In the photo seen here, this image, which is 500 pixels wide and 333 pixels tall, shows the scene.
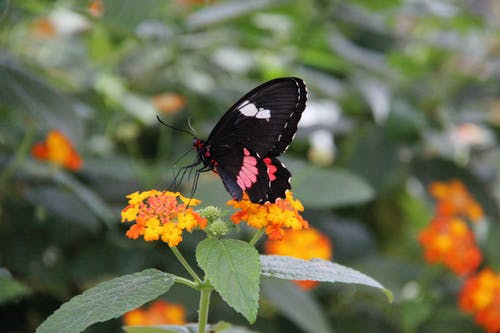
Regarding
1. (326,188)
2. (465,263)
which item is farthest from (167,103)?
(465,263)

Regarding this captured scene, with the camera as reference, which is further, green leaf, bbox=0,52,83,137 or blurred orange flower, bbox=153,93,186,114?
blurred orange flower, bbox=153,93,186,114

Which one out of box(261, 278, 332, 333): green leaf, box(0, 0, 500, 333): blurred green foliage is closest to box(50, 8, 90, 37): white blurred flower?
box(0, 0, 500, 333): blurred green foliage

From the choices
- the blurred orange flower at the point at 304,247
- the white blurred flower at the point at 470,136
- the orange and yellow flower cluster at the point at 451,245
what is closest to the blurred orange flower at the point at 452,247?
the orange and yellow flower cluster at the point at 451,245

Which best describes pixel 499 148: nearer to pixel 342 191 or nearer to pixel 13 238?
pixel 342 191

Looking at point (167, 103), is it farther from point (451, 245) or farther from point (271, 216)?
point (271, 216)

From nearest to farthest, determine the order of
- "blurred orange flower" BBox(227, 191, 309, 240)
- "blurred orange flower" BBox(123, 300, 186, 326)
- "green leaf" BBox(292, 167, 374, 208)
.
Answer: "blurred orange flower" BBox(227, 191, 309, 240) < "blurred orange flower" BBox(123, 300, 186, 326) < "green leaf" BBox(292, 167, 374, 208)

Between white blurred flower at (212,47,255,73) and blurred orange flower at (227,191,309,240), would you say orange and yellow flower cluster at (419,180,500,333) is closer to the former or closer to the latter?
white blurred flower at (212,47,255,73)
